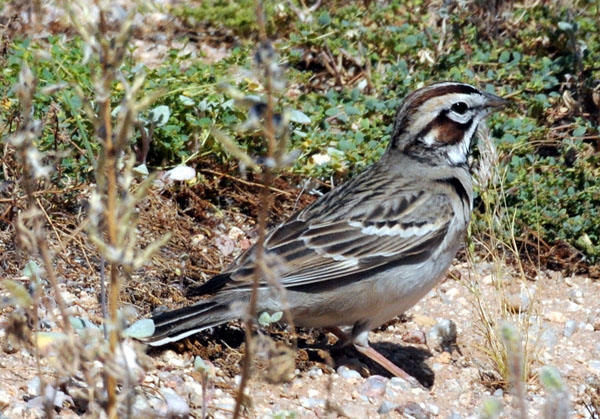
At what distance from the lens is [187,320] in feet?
16.7

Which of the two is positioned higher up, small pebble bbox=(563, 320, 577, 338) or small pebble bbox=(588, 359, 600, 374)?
small pebble bbox=(563, 320, 577, 338)

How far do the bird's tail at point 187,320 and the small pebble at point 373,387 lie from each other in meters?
0.79

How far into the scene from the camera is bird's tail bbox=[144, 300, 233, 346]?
198 inches

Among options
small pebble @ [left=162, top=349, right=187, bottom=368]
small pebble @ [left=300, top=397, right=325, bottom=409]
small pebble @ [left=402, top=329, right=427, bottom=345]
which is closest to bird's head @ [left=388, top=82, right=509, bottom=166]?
small pebble @ [left=402, top=329, right=427, bottom=345]

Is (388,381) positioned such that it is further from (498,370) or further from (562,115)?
(562,115)

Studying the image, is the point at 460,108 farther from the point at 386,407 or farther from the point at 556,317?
the point at 386,407

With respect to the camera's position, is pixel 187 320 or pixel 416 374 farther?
pixel 416 374

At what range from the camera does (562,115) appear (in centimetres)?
738

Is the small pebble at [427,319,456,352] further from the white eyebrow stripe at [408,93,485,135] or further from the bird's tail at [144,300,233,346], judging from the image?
the bird's tail at [144,300,233,346]

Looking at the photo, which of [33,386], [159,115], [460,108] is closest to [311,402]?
[33,386]

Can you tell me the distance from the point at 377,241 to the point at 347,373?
719 mm

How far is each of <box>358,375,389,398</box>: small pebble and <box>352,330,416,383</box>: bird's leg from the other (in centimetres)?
14

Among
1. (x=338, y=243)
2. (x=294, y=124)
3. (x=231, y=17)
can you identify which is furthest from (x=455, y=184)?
(x=231, y=17)

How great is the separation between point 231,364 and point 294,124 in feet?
7.14
